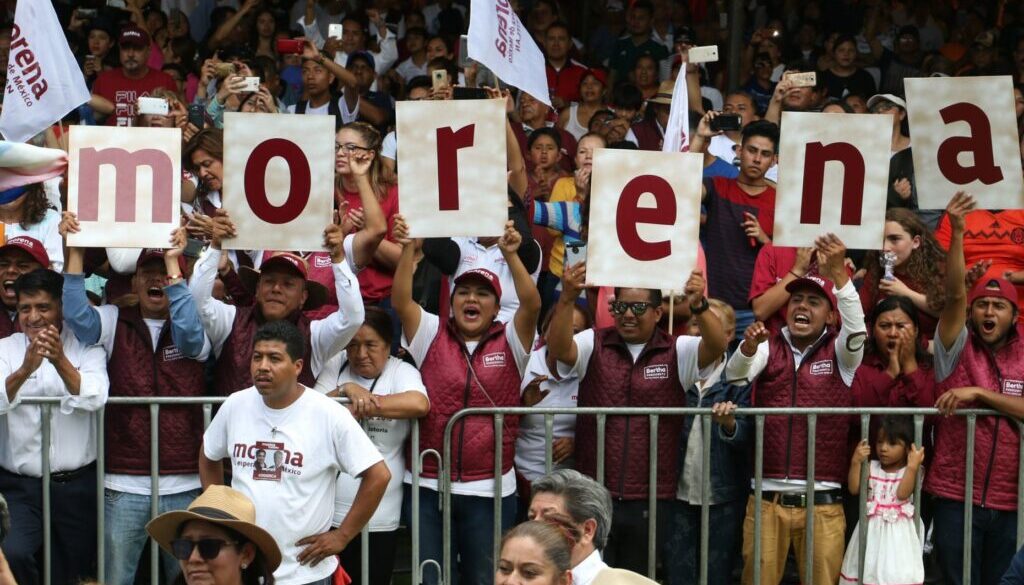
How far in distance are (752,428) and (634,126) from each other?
160 inches

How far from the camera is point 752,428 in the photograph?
8555mm

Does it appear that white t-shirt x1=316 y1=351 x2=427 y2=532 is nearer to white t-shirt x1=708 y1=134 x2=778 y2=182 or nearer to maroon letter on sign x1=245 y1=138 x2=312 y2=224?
maroon letter on sign x1=245 y1=138 x2=312 y2=224

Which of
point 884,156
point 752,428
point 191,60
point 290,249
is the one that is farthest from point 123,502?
point 191,60

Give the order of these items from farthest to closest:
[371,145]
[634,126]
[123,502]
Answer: [634,126], [371,145], [123,502]

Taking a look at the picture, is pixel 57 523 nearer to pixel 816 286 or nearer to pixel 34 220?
pixel 34 220

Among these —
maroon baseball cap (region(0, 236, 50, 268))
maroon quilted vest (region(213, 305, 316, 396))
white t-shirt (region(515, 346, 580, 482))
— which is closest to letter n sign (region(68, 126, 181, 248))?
maroon baseball cap (region(0, 236, 50, 268))

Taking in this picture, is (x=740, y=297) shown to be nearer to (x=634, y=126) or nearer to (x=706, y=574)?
(x=706, y=574)

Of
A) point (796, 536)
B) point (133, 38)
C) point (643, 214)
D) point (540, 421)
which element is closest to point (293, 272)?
point (540, 421)

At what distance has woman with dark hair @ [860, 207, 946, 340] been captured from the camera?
9.21 metres

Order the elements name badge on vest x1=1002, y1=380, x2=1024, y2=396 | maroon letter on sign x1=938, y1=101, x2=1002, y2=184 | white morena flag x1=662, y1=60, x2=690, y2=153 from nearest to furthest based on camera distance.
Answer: name badge on vest x1=1002, y1=380, x2=1024, y2=396
maroon letter on sign x1=938, y1=101, x2=1002, y2=184
white morena flag x1=662, y1=60, x2=690, y2=153

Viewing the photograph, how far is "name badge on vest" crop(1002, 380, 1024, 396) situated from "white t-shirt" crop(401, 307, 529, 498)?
2.27 metres

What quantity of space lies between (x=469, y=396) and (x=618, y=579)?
8.05ft

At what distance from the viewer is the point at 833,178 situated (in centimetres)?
863

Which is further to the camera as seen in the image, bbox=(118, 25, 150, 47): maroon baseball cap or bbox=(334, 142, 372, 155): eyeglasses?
bbox=(118, 25, 150, 47): maroon baseball cap
